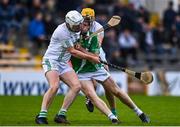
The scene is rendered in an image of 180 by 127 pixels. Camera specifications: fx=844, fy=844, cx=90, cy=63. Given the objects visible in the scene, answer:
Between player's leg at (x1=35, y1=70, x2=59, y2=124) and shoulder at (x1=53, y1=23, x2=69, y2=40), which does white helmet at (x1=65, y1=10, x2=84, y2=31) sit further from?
player's leg at (x1=35, y1=70, x2=59, y2=124)

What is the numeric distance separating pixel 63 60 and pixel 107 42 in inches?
562

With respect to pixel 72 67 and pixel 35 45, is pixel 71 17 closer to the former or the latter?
pixel 72 67

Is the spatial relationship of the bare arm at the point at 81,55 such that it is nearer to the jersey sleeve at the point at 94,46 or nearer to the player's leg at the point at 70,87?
the player's leg at the point at 70,87

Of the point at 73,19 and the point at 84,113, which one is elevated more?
the point at 73,19

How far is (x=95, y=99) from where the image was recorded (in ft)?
50.6

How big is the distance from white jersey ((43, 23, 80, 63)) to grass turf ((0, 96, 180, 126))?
1.24m

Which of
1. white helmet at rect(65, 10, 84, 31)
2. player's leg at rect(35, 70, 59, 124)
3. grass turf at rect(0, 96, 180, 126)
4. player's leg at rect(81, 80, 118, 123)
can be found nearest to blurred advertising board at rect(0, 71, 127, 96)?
grass turf at rect(0, 96, 180, 126)

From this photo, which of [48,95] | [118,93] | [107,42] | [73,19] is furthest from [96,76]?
[107,42]

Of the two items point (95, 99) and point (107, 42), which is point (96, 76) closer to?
point (95, 99)

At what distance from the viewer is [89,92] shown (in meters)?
15.5

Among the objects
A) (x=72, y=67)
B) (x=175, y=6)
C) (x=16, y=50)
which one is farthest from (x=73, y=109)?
(x=175, y=6)

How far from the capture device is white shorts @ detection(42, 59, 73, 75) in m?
15.5

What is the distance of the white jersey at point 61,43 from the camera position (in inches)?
606

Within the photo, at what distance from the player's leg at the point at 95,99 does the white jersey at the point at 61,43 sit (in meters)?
0.58
